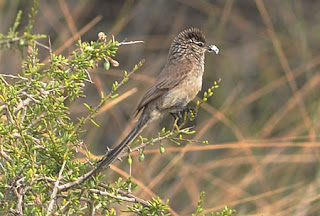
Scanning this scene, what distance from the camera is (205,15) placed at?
11797 millimetres

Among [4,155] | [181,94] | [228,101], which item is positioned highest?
[228,101]

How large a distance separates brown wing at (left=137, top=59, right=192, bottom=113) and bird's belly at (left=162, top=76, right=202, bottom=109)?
0.11ft

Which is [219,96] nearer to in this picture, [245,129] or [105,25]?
[245,129]

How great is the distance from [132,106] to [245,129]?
4.66 feet

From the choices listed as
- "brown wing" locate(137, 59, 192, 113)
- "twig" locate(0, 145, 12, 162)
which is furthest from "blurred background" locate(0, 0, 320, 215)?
"twig" locate(0, 145, 12, 162)

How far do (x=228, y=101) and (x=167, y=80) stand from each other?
11.4 feet

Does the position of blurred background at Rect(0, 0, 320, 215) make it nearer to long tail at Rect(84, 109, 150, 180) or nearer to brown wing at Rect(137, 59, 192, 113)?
brown wing at Rect(137, 59, 192, 113)

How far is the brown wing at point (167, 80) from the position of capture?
16.8ft

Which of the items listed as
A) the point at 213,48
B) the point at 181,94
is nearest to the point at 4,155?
the point at 181,94

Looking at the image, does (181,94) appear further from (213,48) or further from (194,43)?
(194,43)

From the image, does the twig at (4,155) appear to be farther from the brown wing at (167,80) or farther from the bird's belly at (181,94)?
the bird's belly at (181,94)

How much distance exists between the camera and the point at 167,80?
5316mm

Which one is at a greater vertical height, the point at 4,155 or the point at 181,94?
the point at 181,94

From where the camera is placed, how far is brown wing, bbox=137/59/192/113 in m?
5.13
